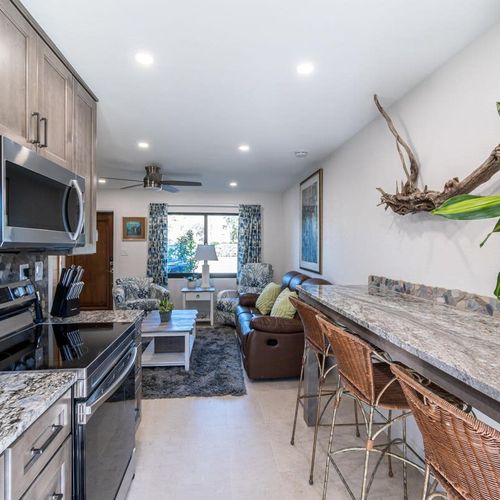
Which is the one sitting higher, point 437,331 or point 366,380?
point 437,331

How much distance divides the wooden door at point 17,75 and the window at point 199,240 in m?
4.88

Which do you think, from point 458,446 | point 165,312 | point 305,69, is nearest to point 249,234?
point 165,312

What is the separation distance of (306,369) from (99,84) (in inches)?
100

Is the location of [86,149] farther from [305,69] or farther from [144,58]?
[305,69]

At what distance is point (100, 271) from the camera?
6398 millimetres

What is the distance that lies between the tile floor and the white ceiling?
250 centimetres

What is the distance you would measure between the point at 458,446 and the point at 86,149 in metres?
2.53

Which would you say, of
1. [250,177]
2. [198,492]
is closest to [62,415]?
[198,492]

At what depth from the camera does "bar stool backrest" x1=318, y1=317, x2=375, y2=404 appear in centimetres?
139

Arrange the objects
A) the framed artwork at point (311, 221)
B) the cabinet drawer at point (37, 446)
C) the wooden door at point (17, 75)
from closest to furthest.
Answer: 1. the cabinet drawer at point (37, 446)
2. the wooden door at point (17, 75)
3. the framed artwork at point (311, 221)

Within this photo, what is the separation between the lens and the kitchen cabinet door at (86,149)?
2.15 meters

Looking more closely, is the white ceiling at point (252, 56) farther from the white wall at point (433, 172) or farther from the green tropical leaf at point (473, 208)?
the green tropical leaf at point (473, 208)

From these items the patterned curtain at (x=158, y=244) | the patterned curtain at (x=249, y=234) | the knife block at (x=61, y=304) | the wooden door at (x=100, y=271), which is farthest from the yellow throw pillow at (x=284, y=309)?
the wooden door at (x=100, y=271)

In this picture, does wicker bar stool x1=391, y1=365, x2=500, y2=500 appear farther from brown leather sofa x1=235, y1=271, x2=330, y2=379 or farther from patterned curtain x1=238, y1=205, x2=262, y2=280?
patterned curtain x1=238, y1=205, x2=262, y2=280
